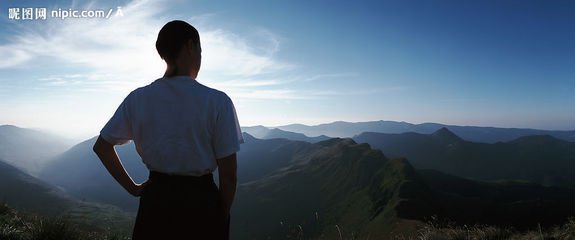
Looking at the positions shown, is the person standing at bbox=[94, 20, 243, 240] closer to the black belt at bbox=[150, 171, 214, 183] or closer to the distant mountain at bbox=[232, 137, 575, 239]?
the black belt at bbox=[150, 171, 214, 183]

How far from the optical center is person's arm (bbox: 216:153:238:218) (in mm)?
2553

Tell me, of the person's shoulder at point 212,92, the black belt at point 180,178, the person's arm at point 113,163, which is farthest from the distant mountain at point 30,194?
the person's shoulder at point 212,92

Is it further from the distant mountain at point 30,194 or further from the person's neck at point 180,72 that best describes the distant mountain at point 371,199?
the person's neck at point 180,72

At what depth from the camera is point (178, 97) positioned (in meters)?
2.44

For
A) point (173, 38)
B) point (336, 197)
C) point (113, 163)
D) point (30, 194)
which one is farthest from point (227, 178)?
point (30, 194)

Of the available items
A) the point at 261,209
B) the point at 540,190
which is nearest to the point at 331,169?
the point at 261,209

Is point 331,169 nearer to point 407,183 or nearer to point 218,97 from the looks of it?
point 407,183

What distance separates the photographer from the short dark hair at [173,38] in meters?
2.54

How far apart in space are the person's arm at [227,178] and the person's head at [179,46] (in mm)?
663

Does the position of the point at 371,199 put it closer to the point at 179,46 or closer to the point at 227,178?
the point at 227,178

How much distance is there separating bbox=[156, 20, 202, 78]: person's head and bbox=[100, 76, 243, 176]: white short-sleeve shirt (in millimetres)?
124

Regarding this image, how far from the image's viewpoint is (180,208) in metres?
2.59

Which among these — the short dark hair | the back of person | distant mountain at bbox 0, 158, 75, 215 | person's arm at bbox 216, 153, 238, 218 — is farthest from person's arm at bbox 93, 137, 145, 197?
distant mountain at bbox 0, 158, 75, 215

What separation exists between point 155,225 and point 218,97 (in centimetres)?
107
